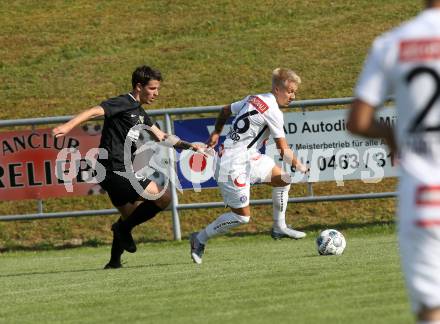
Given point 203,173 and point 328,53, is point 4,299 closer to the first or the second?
point 203,173

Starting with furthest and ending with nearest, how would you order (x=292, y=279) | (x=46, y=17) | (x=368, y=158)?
(x=46, y=17)
(x=368, y=158)
(x=292, y=279)

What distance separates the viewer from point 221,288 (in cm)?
904

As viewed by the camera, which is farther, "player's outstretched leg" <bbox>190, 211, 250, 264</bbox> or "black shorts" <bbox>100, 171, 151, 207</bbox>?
"player's outstretched leg" <bbox>190, 211, 250, 264</bbox>

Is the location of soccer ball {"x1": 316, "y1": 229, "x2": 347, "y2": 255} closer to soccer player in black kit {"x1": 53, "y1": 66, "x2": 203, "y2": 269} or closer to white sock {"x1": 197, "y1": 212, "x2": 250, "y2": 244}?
white sock {"x1": 197, "y1": 212, "x2": 250, "y2": 244}

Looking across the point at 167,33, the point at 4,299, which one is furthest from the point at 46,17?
the point at 4,299

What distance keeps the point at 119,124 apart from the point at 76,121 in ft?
3.99

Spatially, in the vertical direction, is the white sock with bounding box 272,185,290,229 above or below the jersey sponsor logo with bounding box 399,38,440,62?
below

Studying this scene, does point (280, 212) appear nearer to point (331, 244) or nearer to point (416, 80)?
point (331, 244)

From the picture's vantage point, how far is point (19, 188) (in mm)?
15734

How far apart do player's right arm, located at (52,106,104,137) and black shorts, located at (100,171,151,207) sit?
741 mm

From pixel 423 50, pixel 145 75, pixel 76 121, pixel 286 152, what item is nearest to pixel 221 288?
pixel 76 121

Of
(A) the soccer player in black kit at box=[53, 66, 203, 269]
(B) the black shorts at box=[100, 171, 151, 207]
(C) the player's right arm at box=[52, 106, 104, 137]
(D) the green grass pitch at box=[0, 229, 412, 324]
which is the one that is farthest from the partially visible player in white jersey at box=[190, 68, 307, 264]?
(C) the player's right arm at box=[52, 106, 104, 137]

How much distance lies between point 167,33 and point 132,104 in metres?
19.4

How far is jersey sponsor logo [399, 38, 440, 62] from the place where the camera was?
175 inches
